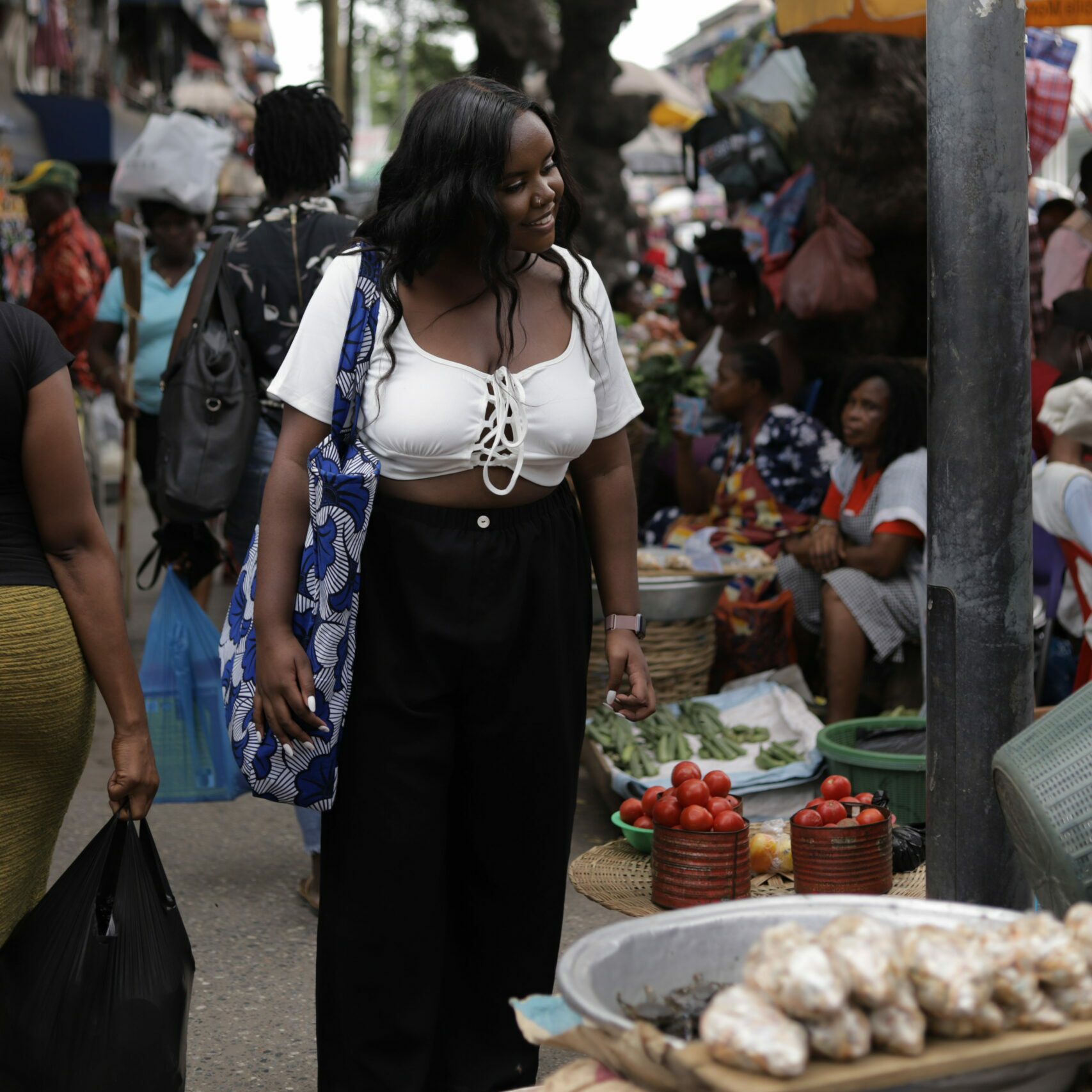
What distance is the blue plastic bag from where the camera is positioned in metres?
3.83

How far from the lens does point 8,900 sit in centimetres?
233

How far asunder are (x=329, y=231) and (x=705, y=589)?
2.16 meters

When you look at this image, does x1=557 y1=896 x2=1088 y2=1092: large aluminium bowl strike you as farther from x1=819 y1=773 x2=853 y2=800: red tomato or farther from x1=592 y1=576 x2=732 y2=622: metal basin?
x1=592 y1=576 x2=732 y2=622: metal basin

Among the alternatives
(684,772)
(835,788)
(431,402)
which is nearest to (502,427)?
(431,402)

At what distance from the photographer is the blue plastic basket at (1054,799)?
73.2 inches

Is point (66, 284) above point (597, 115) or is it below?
below

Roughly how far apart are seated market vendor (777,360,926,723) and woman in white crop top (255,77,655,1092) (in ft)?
8.38

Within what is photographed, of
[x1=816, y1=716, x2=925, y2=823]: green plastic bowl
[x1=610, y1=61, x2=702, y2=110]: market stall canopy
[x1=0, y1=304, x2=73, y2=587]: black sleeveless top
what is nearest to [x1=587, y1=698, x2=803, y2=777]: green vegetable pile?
[x1=816, y1=716, x2=925, y2=823]: green plastic bowl

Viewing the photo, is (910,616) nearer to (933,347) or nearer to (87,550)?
(933,347)

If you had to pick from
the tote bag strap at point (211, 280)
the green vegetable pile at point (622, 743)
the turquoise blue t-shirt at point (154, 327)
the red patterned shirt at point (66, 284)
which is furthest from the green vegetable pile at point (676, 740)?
the red patterned shirt at point (66, 284)

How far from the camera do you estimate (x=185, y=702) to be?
385 cm

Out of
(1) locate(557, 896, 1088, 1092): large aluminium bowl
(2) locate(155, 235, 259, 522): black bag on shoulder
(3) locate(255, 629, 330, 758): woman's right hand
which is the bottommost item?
(1) locate(557, 896, 1088, 1092): large aluminium bowl

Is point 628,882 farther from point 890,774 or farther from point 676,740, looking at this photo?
point 676,740

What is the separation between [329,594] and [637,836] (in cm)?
134
